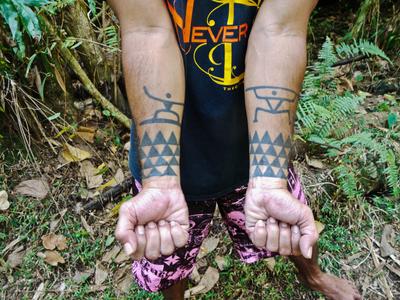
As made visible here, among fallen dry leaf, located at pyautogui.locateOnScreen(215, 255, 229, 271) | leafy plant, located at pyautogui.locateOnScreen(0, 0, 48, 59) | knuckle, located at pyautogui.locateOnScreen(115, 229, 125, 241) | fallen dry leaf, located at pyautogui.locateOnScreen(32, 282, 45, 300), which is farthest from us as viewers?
fallen dry leaf, located at pyautogui.locateOnScreen(215, 255, 229, 271)

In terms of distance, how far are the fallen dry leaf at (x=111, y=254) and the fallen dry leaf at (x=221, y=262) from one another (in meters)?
0.52

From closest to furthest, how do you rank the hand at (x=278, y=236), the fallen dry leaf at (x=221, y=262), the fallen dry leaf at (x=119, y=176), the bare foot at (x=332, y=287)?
the hand at (x=278, y=236), the bare foot at (x=332, y=287), the fallen dry leaf at (x=221, y=262), the fallen dry leaf at (x=119, y=176)

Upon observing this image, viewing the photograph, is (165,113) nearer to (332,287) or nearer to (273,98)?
(273,98)

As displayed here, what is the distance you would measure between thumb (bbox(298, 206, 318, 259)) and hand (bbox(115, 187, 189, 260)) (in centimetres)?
33

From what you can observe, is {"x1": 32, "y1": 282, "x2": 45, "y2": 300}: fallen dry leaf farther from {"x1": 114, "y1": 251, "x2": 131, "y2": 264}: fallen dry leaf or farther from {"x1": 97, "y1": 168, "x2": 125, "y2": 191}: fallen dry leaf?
{"x1": 97, "y1": 168, "x2": 125, "y2": 191}: fallen dry leaf

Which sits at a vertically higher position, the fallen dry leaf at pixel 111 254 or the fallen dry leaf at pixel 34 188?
the fallen dry leaf at pixel 34 188

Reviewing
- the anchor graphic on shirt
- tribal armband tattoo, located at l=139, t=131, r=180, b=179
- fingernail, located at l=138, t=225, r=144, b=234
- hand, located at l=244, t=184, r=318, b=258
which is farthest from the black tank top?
fingernail, located at l=138, t=225, r=144, b=234

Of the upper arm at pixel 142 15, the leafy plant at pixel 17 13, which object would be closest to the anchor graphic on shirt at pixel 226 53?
the upper arm at pixel 142 15

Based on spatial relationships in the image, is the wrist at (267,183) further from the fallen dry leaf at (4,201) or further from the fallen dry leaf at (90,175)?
the fallen dry leaf at (4,201)

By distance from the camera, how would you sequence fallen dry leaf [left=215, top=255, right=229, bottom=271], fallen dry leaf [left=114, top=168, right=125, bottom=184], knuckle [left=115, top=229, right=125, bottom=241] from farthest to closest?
fallen dry leaf [left=114, top=168, right=125, bottom=184] < fallen dry leaf [left=215, top=255, right=229, bottom=271] < knuckle [left=115, top=229, right=125, bottom=241]

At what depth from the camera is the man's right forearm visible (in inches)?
51.0

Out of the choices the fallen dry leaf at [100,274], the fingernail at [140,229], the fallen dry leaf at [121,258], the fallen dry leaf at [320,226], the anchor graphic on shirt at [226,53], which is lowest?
the fallen dry leaf at [100,274]

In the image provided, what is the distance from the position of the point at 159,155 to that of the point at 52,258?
1.24 m

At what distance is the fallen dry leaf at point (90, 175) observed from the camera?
2.49m
